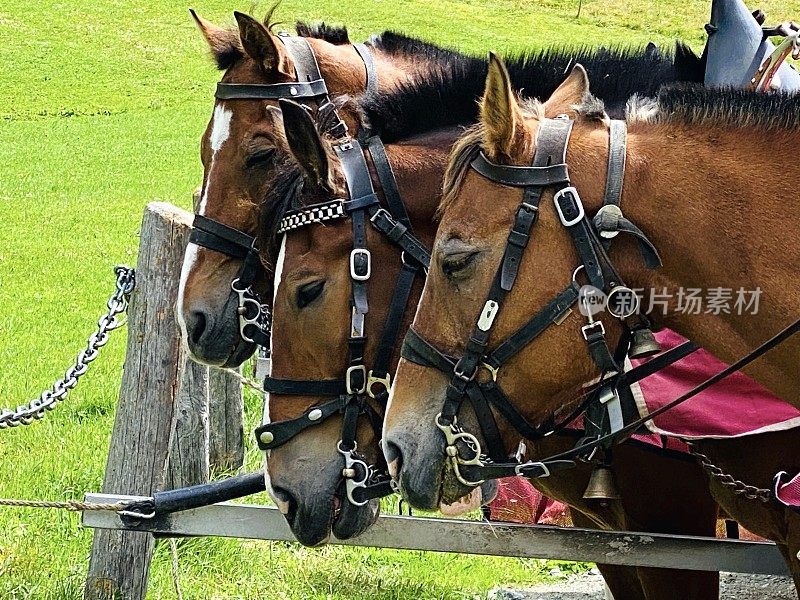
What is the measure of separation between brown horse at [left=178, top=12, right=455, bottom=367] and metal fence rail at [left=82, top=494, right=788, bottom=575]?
0.61m

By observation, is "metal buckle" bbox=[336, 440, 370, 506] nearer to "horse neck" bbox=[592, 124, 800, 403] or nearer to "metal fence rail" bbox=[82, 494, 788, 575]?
"metal fence rail" bbox=[82, 494, 788, 575]

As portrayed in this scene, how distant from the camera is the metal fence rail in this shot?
3223mm

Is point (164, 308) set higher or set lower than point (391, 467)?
lower

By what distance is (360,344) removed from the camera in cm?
293

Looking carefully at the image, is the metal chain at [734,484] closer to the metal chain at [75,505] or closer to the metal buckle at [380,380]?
the metal buckle at [380,380]

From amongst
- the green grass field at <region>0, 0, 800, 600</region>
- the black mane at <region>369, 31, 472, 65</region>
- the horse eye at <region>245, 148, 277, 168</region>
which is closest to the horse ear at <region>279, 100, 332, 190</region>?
the horse eye at <region>245, 148, 277, 168</region>

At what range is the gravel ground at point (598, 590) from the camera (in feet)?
15.0

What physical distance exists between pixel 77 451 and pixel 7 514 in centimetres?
73

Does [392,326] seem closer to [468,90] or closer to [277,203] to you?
[277,203]

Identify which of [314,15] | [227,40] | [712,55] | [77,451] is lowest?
[314,15]

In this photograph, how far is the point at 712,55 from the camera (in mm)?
3486

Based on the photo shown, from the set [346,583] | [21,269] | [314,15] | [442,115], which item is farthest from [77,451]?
[314,15]

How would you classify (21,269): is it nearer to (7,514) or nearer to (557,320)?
(7,514)

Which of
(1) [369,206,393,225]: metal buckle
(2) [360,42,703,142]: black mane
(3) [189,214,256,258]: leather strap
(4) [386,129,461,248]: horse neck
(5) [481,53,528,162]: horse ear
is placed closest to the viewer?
(5) [481,53,528,162]: horse ear
